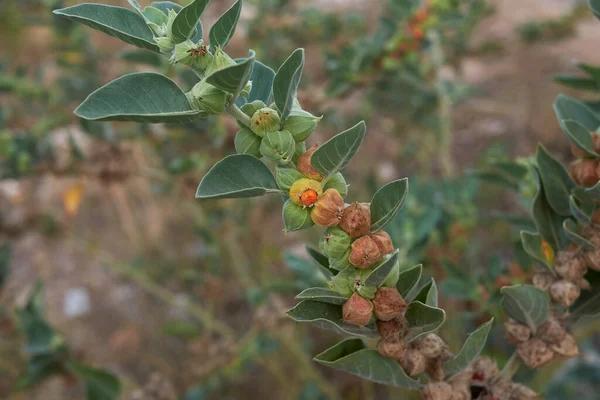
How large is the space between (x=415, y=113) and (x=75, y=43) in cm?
132

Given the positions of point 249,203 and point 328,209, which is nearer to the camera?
point 328,209

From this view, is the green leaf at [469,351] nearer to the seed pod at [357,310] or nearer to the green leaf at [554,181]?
the seed pod at [357,310]

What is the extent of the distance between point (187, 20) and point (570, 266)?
0.57 metres

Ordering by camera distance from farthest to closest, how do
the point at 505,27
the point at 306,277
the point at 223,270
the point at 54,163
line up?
1. the point at 505,27
2. the point at 223,270
3. the point at 54,163
4. the point at 306,277

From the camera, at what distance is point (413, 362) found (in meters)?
0.62

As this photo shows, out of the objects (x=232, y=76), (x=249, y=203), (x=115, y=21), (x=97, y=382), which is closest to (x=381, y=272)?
(x=232, y=76)

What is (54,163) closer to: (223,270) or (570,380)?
(223,270)

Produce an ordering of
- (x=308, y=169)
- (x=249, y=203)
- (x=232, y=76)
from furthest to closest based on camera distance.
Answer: (x=249, y=203) → (x=308, y=169) → (x=232, y=76)

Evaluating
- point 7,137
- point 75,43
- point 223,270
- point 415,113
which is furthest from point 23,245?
point 415,113

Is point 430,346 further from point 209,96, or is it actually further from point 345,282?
point 209,96

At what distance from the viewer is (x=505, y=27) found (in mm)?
4391

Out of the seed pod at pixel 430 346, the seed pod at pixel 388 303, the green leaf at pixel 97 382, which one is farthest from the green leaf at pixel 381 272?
the green leaf at pixel 97 382

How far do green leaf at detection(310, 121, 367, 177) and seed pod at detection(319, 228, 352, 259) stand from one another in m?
0.07

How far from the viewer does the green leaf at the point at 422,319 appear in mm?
573
